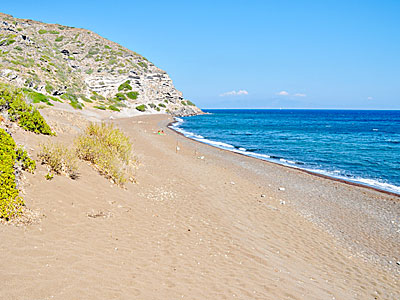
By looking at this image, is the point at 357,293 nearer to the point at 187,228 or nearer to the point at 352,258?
the point at 352,258

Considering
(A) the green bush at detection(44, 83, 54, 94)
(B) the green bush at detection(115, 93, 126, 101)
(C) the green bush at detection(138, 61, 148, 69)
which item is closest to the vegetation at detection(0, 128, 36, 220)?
(A) the green bush at detection(44, 83, 54, 94)

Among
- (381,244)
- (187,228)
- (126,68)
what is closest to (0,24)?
(126,68)

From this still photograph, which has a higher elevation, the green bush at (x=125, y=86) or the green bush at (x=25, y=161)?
the green bush at (x=125, y=86)

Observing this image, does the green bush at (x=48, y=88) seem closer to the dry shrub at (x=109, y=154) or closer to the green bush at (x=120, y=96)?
the green bush at (x=120, y=96)

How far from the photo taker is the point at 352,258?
812cm

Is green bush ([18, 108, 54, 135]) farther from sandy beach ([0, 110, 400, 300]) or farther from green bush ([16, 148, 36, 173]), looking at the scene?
green bush ([16, 148, 36, 173])

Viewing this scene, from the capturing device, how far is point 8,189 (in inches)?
248

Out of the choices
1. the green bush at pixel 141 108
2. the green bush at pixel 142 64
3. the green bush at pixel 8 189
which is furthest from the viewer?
the green bush at pixel 142 64

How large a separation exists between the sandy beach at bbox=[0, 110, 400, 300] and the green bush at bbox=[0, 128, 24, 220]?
38cm

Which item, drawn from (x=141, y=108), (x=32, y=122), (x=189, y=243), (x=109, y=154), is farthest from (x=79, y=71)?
(x=189, y=243)

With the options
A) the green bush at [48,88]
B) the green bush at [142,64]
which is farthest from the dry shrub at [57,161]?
Answer: the green bush at [142,64]

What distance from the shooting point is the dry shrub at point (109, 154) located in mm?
10870

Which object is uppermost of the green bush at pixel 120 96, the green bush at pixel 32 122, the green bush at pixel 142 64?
the green bush at pixel 142 64

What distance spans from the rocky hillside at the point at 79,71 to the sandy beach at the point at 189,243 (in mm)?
30011
